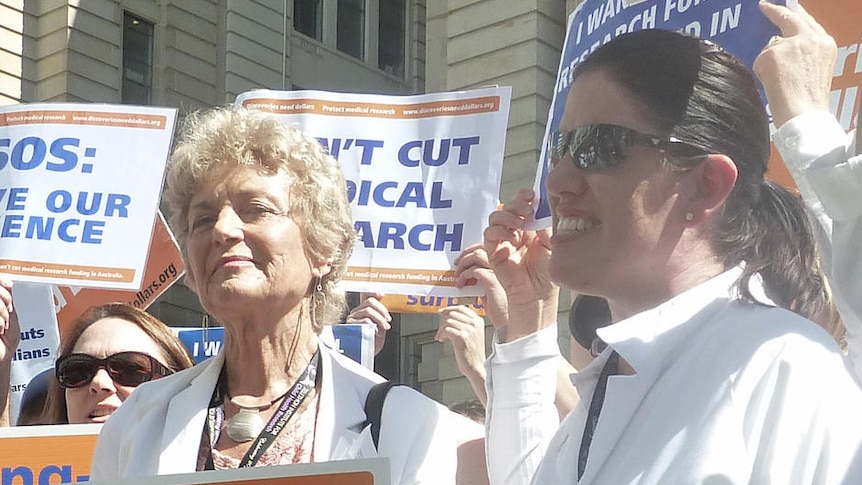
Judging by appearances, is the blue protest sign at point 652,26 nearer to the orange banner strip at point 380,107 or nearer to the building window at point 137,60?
the orange banner strip at point 380,107

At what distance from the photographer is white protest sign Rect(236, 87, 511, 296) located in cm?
523

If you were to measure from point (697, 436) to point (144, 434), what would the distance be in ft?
4.22

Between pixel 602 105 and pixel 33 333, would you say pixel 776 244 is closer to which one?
pixel 602 105

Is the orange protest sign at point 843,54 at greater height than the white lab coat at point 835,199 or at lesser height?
greater

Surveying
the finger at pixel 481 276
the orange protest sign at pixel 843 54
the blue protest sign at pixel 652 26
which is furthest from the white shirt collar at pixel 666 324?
the finger at pixel 481 276

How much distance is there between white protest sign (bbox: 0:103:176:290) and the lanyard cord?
3440mm

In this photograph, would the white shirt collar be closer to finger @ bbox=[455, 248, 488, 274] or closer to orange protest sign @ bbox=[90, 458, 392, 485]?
orange protest sign @ bbox=[90, 458, 392, 485]

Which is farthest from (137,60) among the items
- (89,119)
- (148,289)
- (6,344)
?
(6,344)

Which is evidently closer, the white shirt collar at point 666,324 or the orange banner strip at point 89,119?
the white shirt collar at point 666,324

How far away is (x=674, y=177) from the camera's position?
2.69 metres

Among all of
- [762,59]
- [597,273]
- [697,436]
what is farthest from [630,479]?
[762,59]

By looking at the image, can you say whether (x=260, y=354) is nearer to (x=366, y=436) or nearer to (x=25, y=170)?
(x=366, y=436)

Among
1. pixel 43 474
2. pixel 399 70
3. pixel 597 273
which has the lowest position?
pixel 43 474

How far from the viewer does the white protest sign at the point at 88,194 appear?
6.01 meters
